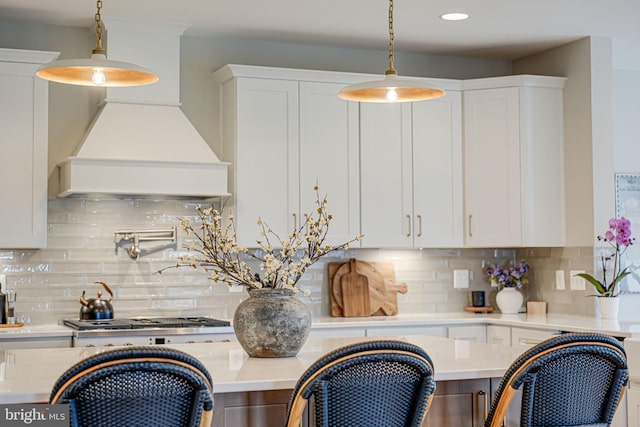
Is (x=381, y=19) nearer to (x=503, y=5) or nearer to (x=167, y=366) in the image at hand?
(x=503, y=5)

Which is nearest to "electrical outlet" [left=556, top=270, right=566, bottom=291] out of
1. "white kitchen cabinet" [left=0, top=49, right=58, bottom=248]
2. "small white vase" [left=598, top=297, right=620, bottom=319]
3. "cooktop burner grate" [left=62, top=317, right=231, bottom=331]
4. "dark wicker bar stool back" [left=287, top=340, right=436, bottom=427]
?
"small white vase" [left=598, top=297, right=620, bottom=319]

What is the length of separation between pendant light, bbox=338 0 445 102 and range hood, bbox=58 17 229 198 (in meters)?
1.61

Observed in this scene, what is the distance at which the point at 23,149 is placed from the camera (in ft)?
16.2

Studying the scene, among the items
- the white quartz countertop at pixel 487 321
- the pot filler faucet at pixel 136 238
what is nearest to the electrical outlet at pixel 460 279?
the white quartz countertop at pixel 487 321

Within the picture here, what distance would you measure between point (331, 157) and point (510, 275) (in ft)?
4.89

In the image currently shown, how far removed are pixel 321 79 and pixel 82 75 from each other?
7.79 ft

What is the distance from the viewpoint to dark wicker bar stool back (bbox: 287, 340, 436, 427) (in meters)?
2.41

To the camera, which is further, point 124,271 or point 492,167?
point 492,167

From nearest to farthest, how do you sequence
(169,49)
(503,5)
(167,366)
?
(167,366)
(503,5)
(169,49)

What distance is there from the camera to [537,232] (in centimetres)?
580

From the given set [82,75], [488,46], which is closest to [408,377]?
[82,75]

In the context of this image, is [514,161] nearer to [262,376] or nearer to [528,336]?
[528,336]

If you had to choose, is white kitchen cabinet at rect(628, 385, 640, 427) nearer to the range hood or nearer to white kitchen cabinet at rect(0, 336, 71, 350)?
the range hood

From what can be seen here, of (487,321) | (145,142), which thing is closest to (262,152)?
(145,142)
